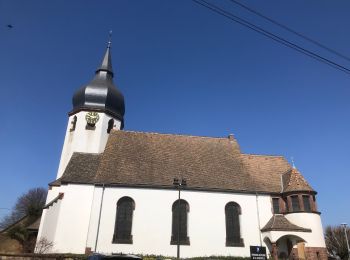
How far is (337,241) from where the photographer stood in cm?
4438

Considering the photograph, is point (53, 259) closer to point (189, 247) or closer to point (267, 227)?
point (189, 247)

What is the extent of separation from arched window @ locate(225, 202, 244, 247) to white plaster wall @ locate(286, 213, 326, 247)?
469 centimetres

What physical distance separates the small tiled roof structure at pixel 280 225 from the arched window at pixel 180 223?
22.2 ft

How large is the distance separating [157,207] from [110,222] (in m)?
4.05

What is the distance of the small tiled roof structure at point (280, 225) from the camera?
26208 mm

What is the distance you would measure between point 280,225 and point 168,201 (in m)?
9.62

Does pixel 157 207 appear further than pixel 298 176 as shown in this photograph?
No

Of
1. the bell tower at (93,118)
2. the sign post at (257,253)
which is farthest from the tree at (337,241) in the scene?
the bell tower at (93,118)

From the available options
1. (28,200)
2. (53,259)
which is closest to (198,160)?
(53,259)

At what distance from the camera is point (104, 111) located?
1323 inches

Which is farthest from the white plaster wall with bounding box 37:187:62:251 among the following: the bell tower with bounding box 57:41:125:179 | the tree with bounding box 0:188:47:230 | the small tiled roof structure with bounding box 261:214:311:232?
the tree with bounding box 0:188:47:230

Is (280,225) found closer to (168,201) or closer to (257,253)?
(257,253)

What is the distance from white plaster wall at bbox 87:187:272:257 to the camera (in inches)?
1001

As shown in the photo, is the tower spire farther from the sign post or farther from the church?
the sign post
